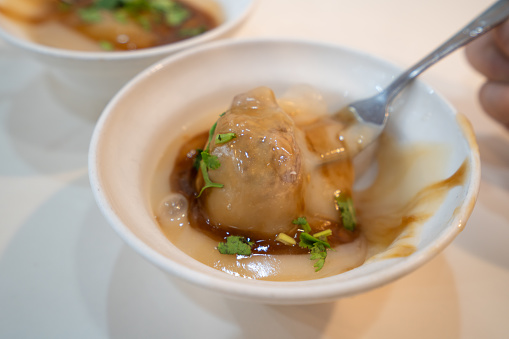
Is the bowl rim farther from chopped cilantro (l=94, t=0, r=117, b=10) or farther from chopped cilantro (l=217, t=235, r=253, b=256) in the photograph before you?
chopped cilantro (l=217, t=235, r=253, b=256)

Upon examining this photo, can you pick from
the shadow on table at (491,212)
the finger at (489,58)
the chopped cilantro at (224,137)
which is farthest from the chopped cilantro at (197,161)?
the finger at (489,58)

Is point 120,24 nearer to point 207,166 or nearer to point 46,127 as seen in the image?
point 46,127

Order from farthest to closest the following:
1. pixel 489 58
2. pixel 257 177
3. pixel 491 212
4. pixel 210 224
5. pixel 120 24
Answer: pixel 120 24
pixel 489 58
pixel 491 212
pixel 210 224
pixel 257 177

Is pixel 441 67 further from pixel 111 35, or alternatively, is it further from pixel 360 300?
pixel 111 35

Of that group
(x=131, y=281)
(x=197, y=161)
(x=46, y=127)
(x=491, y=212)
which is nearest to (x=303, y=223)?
(x=197, y=161)

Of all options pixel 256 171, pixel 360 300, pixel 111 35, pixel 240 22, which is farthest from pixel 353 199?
pixel 111 35

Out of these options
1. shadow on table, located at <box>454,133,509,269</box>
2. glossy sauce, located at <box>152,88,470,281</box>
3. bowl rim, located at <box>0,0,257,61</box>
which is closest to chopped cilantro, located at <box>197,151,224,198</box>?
glossy sauce, located at <box>152,88,470,281</box>
